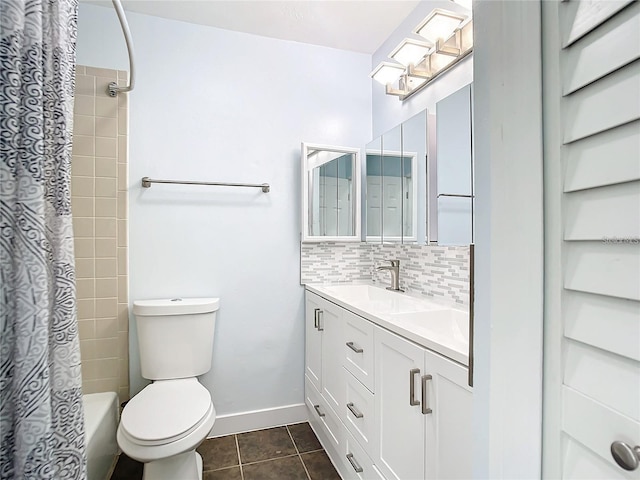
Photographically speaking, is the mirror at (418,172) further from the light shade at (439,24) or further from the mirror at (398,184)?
the light shade at (439,24)

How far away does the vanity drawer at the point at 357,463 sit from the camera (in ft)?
4.55

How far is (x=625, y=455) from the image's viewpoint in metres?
0.38

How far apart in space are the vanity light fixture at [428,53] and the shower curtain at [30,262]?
1.47 meters

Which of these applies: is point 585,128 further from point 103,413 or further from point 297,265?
point 103,413

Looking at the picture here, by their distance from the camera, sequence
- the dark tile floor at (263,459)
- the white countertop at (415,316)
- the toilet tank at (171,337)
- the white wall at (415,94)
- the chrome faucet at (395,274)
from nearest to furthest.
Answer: the white countertop at (415,316) → the white wall at (415,94) → the dark tile floor at (263,459) → the toilet tank at (171,337) → the chrome faucet at (395,274)

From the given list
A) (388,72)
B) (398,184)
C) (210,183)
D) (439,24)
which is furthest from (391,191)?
(210,183)

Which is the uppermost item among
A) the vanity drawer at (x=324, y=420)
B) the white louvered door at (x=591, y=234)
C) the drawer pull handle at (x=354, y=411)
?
the white louvered door at (x=591, y=234)

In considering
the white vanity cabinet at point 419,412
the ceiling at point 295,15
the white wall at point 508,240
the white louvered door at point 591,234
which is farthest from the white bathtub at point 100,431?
the ceiling at point 295,15

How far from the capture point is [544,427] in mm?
474

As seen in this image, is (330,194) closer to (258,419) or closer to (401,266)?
(401,266)

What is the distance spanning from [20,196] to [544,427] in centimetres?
95

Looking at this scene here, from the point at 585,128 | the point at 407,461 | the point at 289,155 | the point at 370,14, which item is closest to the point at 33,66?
the point at 585,128

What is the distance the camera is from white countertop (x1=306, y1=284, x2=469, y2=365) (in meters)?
1.05

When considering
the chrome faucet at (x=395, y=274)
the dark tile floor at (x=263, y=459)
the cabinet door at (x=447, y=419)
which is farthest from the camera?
the chrome faucet at (x=395, y=274)
